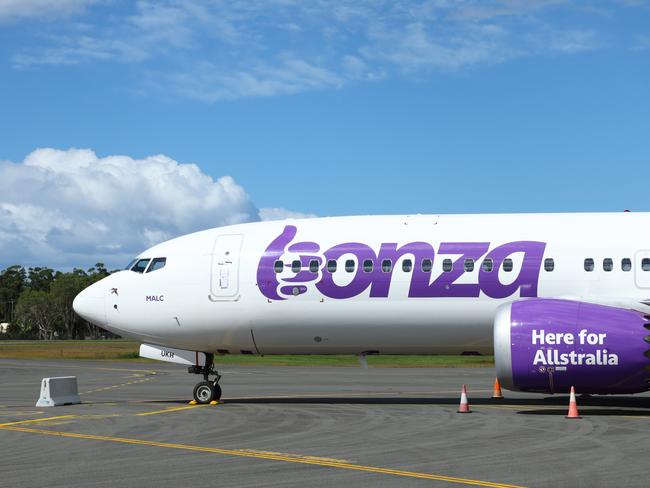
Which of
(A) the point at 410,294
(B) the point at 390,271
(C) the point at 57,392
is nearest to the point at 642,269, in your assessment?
(A) the point at 410,294

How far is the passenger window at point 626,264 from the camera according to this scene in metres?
20.6

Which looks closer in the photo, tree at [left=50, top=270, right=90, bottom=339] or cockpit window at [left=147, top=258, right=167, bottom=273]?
cockpit window at [left=147, top=258, right=167, bottom=273]

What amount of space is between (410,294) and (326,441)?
6810 millimetres

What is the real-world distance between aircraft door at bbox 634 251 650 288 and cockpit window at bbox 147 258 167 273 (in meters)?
12.0

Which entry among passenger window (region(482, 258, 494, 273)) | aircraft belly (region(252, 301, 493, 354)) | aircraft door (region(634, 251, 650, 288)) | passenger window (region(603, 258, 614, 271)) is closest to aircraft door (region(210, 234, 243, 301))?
aircraft belly (region(252, 301, 493, 354))

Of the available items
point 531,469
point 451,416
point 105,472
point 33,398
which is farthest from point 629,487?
point 33,398

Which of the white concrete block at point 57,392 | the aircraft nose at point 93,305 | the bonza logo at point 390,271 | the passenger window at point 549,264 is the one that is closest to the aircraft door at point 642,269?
the passenger window at point 549,264

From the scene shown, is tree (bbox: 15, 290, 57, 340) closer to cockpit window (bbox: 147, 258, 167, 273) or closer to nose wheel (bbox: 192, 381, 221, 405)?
cockpit window (bbox: 147, 258, 167, 273)

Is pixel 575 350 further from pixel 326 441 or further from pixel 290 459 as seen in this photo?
pixel 290 459

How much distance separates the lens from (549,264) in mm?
20906

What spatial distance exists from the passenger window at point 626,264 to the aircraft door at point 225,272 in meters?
9.54

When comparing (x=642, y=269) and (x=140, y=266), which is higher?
(x=140, y=266)

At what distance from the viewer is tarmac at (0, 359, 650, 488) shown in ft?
38.9

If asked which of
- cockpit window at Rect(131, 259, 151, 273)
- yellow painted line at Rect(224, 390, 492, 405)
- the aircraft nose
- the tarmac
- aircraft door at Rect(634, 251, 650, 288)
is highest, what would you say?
cockpit window at Rect(131, 259, 151, 273)
